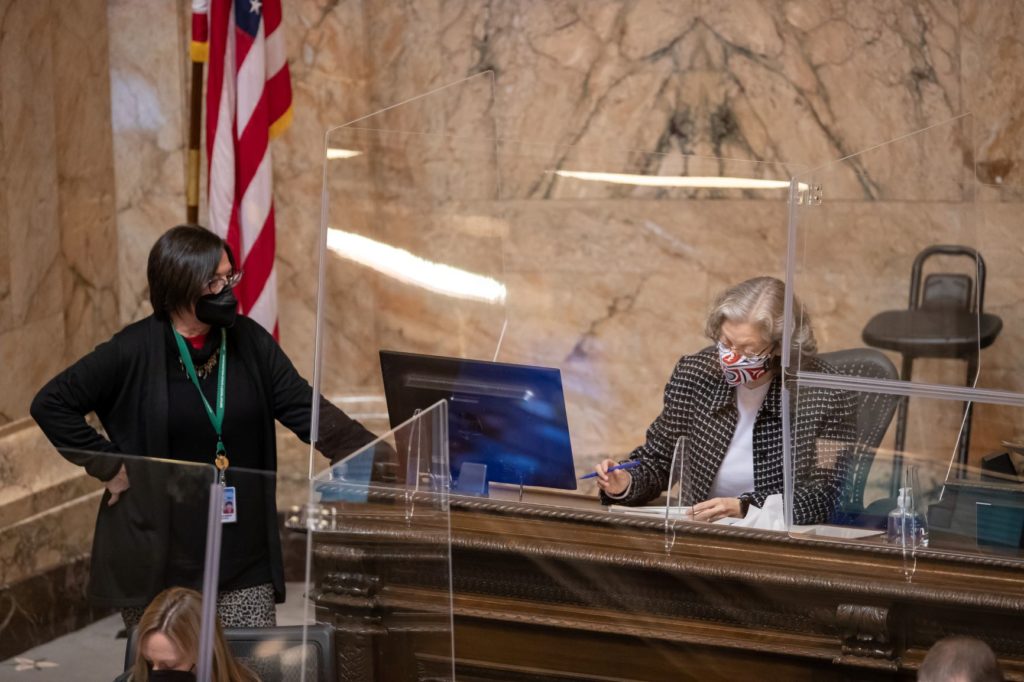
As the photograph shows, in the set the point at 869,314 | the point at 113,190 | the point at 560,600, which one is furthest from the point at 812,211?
the point at 113,190

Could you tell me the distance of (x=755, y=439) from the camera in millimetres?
4188

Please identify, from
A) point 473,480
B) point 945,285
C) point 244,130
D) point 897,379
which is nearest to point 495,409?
point 473,480

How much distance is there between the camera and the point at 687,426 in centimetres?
436

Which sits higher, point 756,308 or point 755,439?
point 756,308

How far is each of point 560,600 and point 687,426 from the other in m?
0.84

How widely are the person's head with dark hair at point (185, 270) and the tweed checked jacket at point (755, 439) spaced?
1.35 meters

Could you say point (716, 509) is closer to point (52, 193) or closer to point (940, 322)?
point (940, 322)

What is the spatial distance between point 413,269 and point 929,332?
1.59 meters

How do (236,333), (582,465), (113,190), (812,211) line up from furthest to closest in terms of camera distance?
(113,190), (582,465), (236,333), (812,211)

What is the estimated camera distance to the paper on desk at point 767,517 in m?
3.88

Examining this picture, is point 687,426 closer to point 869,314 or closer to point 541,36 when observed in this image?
point 869,314

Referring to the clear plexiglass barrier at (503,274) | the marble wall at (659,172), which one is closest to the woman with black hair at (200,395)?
the clear plexiglass barrier at (503,274)

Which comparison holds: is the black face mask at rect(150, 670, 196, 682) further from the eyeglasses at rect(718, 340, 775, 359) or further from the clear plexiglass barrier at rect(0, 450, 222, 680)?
the eyeglasses at rect(718, 340, 775, 359)

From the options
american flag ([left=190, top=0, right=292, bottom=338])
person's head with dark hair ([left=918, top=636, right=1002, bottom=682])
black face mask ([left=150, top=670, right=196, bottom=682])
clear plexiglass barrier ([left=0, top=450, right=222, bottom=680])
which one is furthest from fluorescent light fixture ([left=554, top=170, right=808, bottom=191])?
black face mask ([left=150, top=670, right=196, bottom=682])
